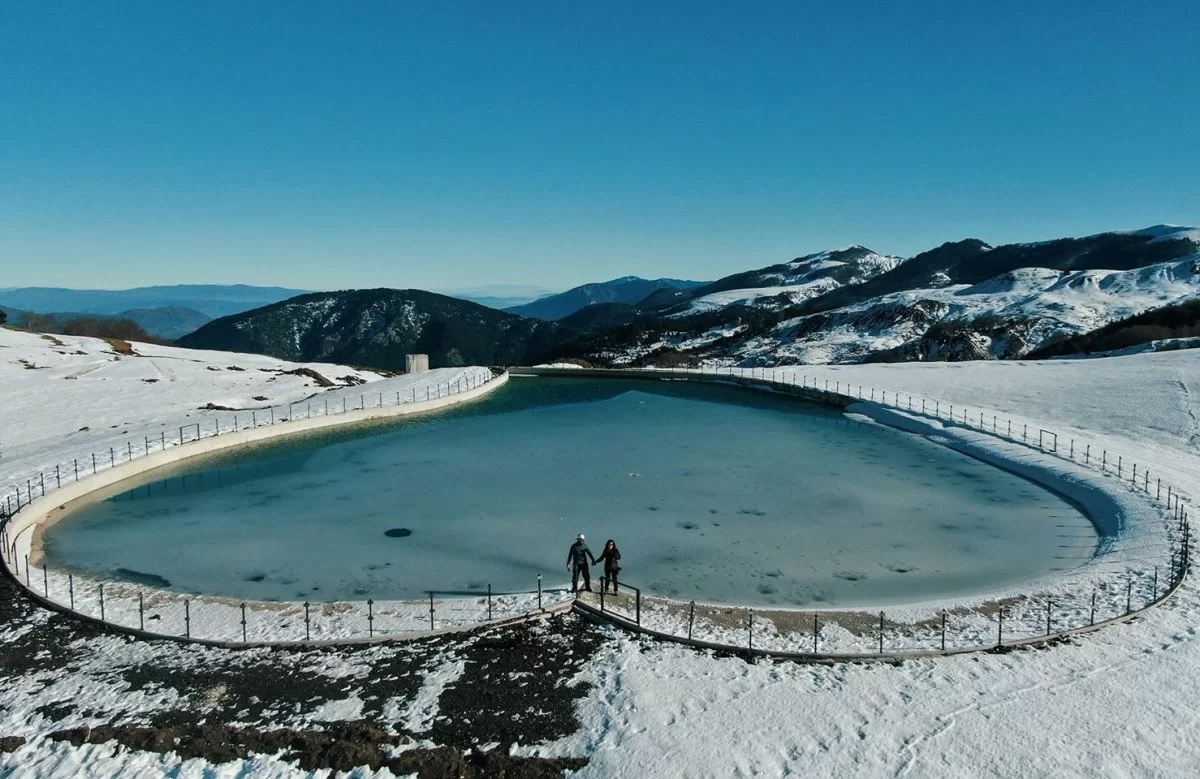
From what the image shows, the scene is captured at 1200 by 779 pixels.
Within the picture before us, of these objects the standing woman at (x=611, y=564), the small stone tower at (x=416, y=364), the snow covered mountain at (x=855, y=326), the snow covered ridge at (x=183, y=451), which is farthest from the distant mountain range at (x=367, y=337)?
the standing woman at (x=611, y=564)

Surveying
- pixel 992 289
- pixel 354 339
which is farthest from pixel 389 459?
pixel 354 339

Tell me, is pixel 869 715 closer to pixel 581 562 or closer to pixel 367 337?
pixel 581 562

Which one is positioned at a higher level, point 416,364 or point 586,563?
point 416,364

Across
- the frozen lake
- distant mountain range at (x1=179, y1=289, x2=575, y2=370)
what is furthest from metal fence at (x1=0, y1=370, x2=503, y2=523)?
distant mountain range at (x1=179, y1=289, x2=575, y2=370)

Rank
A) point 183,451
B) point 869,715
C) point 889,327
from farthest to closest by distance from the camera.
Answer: point 889,327 → point 183,451 → point 869,715

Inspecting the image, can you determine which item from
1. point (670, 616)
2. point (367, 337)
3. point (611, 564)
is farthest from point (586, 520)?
point (367, 337)

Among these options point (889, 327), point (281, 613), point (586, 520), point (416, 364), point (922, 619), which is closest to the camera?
point (922, 619)

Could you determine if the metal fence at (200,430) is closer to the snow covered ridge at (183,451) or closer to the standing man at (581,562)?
the snow covered ridge at (183,451)
